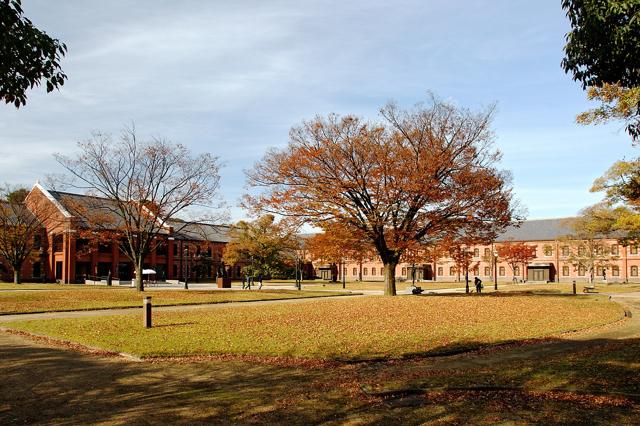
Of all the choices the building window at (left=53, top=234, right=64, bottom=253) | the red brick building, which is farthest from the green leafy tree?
the building window at (left=53, top=234, right=64, bottom=253)

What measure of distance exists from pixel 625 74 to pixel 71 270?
206 feet

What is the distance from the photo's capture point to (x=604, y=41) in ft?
25.3

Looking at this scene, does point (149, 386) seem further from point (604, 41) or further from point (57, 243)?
point (57, 243)

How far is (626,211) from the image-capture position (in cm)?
3944

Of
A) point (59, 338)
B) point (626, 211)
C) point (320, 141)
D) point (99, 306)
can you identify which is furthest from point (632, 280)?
point (59, 338)

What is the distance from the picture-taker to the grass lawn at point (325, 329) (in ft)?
42.7

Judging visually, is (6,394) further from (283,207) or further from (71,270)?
(71,270)

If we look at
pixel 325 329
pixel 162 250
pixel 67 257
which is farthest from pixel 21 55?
pixel 162 250

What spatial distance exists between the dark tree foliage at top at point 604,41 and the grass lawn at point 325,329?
7528 mm

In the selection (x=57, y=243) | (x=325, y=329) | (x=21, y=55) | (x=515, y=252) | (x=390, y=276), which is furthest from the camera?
(x=515, y=252)

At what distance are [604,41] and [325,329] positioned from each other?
39.0ft

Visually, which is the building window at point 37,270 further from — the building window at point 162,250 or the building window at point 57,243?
the building window at point 162,250

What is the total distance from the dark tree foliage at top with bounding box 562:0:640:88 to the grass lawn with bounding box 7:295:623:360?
24.7 feet

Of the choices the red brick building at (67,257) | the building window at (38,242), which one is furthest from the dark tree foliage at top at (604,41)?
the building window at (38,242)
